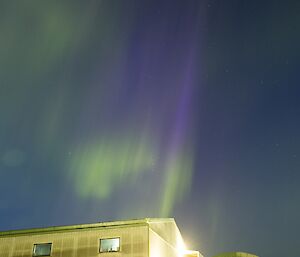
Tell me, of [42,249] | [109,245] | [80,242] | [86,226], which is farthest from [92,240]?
[42,249]

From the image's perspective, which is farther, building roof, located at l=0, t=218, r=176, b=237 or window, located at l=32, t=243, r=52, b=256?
window, located at l=32, t=243, r=52, b=256

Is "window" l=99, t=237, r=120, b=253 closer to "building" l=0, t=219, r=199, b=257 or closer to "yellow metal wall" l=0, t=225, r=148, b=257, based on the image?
"building" l=0, t=219, r=199, b=257

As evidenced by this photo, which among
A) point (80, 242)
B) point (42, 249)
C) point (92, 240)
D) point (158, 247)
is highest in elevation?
point (92, 240)

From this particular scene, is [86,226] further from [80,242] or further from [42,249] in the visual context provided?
[42,249]

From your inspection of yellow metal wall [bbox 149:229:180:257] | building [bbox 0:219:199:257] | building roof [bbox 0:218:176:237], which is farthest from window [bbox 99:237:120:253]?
yellow metal wall [bbox 149:229:180:257]

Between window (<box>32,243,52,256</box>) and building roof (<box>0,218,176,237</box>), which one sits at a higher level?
building roof (<box>0,218,176,237</box>)

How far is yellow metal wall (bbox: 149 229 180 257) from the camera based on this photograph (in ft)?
123

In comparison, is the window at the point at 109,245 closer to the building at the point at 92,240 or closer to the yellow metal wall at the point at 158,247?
the building at the point at 92,240

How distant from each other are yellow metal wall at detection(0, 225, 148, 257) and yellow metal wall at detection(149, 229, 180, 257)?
2.66 feet

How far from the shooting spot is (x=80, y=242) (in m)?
38.4

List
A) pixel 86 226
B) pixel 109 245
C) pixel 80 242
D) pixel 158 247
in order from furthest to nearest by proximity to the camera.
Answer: pixel 158 247 → pixel 86 226 → pixel 80 242 → pixel 109 245

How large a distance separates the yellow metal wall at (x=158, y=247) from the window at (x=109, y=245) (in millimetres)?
3123

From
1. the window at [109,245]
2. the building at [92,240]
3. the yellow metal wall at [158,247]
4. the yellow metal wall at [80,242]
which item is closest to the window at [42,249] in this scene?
the building at [92,240]

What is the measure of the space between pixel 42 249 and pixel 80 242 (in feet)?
13.5
